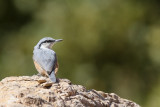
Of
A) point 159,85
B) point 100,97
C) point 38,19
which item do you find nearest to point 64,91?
point 100,97

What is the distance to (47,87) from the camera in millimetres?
4730

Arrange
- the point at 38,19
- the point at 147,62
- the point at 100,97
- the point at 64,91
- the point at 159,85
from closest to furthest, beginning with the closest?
the point at 64,91 < the point at 100,97 < the point at 159,85 < the point at 147,62 < the point at 38,19

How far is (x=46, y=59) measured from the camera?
5.80 meters

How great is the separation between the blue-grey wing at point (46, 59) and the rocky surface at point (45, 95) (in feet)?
2.12

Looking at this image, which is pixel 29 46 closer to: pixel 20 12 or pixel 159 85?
pixel 20 12

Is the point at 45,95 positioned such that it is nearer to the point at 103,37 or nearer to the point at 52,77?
the point at 52,77

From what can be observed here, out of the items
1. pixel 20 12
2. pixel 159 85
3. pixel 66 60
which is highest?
pixel 20 12

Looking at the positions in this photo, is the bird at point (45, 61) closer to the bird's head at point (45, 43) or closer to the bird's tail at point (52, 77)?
the bird's tail at point (52, 77)

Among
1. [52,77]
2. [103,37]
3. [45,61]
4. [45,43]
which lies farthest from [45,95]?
[103,37]

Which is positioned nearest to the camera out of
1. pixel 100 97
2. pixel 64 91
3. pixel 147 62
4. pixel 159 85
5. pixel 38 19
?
pixel 64 91

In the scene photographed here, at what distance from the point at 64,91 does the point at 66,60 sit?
8437 mm

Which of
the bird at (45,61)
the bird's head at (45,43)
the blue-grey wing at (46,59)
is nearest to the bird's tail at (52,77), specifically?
the bird at (45,61)

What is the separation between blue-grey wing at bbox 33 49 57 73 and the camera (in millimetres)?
5648

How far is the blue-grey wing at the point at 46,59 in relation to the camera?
18.5ft
